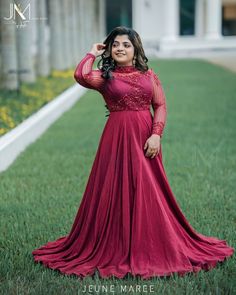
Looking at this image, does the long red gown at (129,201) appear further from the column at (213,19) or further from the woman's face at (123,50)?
the column at (213,19)

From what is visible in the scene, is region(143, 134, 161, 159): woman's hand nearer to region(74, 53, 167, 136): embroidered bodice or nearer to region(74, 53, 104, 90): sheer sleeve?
region(74, 53, 167, 136): embroidered bodice

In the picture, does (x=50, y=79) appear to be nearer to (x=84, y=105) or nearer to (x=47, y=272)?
(x=84, y=105)

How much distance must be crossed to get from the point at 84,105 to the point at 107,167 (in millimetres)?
10851

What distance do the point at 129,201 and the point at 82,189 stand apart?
246 centimetres

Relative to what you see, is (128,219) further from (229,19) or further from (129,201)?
(229,19)

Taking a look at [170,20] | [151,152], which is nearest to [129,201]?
[151,152]

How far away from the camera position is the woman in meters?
4.29

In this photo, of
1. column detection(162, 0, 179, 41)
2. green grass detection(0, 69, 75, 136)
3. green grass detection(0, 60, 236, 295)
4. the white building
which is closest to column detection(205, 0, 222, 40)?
the white building

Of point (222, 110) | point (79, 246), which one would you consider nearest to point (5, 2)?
point (222, 110)

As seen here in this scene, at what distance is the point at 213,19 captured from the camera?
44.1 metres

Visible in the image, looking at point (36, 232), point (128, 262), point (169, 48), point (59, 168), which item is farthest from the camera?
point (169, 48)

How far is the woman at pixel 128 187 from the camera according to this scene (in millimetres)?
4289

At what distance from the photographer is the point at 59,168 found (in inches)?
309

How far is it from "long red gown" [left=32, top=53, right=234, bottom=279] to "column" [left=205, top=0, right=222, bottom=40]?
40.2 meters
